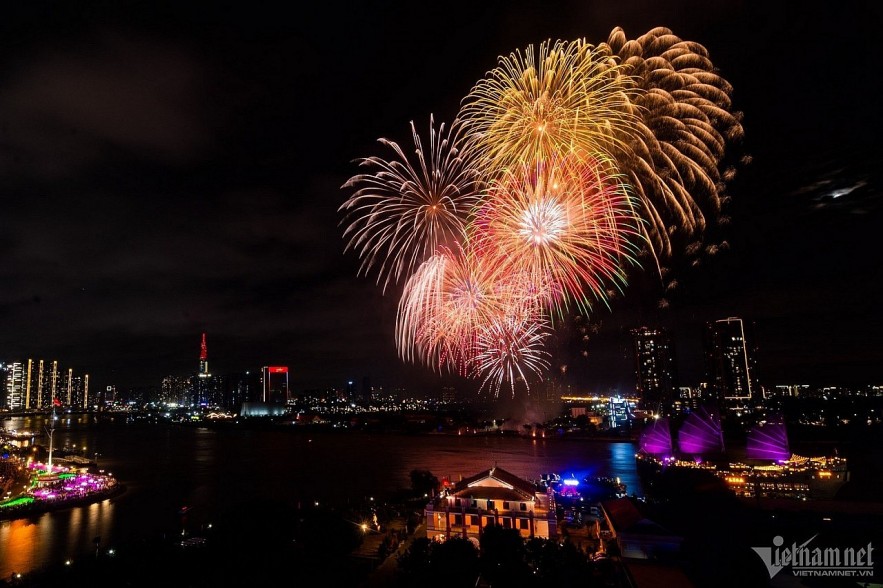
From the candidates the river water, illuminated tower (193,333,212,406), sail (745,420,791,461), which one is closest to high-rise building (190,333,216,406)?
illuminated tower (193,333,212,406)

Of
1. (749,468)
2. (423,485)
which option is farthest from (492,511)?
(749,468)

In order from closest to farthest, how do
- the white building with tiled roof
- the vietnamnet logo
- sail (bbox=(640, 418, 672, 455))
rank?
the vietnamnet logo → the white building with tiled roof → sail (bbox=(640, 418, 672, 455))

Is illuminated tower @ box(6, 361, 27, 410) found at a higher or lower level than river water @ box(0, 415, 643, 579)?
higher

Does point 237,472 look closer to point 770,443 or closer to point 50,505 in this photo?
point 50,505

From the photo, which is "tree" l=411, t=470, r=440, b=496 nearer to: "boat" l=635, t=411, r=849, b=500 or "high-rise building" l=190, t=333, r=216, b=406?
"boat" l=635, t=411, r=849, b=500

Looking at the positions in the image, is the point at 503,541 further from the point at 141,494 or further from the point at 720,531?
the point at 141,494

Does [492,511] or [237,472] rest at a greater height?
[492,511]

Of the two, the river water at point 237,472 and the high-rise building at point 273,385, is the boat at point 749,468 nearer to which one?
the river water at point 237,472

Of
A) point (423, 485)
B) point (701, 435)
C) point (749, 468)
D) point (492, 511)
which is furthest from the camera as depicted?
point (701, 435)
